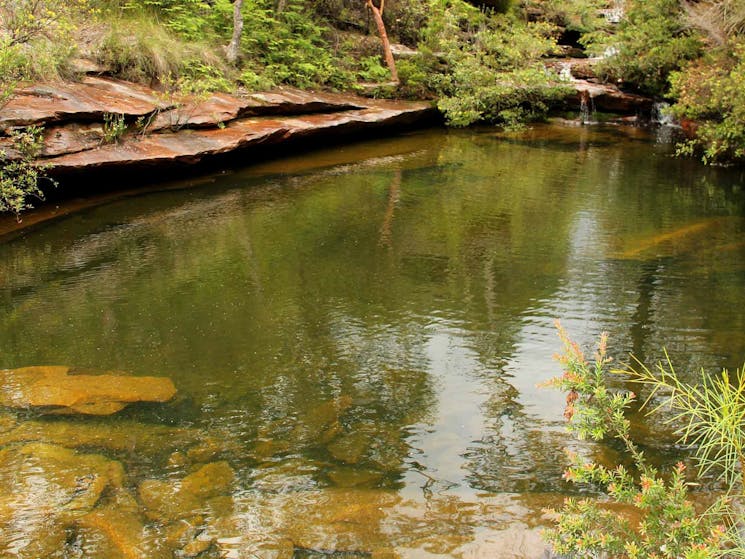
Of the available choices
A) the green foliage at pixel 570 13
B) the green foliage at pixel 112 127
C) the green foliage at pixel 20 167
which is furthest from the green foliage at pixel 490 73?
the green foliage at pixel 20 167

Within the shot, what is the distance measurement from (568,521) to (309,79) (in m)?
18.0

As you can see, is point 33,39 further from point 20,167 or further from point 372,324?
point 372,324

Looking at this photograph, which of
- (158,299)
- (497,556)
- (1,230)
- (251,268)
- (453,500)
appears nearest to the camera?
(497,556)

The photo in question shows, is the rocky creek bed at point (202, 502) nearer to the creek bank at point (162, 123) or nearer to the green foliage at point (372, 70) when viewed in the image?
the creek bank at point (162, 123)

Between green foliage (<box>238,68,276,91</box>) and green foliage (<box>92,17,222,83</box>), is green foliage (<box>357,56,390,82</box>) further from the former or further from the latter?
green foliage (<box>92,17,222,83</box>)

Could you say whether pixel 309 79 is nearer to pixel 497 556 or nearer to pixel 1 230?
pixel 1 230

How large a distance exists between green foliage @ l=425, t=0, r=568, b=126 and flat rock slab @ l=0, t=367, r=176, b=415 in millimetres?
15677

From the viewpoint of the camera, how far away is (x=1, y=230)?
11289mm

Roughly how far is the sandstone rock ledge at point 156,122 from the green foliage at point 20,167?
197 millimetres

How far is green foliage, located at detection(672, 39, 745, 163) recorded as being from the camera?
13.7 metres

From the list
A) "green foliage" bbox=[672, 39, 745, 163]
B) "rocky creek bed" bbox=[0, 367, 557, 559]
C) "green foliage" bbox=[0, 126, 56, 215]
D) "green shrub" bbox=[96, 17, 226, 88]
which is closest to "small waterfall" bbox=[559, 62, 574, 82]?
"green foliage" bbox=[672, 39, 745, 163]

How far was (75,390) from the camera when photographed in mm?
6348

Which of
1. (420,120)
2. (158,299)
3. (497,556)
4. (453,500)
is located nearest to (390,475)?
(453,500)

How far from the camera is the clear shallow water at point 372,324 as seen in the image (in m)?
4.81
